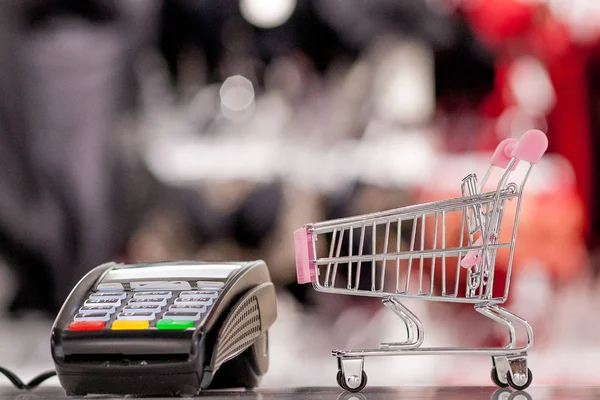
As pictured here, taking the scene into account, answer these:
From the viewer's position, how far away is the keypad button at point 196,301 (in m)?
0.73

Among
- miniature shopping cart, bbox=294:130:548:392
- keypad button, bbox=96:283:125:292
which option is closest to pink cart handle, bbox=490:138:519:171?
miniature shopping cart, bbox=294:130:548:392

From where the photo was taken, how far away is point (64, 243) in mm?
1909

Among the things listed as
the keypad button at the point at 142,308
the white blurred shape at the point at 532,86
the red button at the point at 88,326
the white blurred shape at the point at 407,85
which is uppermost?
the white blurred shape at the point at 532,86

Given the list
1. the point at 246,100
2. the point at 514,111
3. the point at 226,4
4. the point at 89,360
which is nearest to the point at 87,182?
the point at 246,100

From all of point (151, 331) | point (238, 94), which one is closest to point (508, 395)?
point (151, 331)

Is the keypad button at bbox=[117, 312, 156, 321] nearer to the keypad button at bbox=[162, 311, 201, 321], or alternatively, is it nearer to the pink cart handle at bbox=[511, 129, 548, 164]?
the keypad button at bbox=[162, 311, 201, 321]

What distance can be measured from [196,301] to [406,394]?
0.23 m

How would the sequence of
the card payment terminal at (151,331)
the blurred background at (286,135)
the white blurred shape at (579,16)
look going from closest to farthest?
the card payment terminal at (151,331)
the blurred background at (286,135)
the white blurred shape at (579,16)

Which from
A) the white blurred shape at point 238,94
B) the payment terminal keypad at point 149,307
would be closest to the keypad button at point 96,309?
the payment terminal keypad at point 149,307

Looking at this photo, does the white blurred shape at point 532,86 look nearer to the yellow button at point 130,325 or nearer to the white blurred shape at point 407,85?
the white blurred shape at point 407,85

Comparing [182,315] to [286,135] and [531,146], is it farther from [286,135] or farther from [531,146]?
[286,135]

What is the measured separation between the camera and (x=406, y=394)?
29.4 inches

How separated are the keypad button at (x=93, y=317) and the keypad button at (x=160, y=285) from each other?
0.06 meters

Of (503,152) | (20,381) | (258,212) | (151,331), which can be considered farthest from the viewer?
(258,212)
